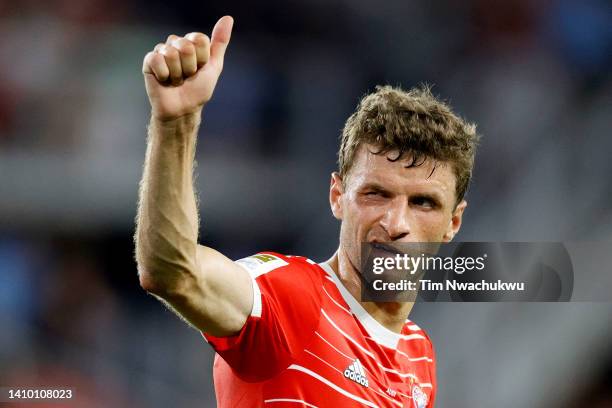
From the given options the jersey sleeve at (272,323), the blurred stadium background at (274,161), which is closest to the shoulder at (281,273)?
the jersey sleeve at (272,323)

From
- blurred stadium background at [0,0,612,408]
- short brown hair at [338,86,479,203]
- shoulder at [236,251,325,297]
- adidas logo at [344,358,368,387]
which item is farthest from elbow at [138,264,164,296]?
blurred stadium background at [0,0,612,408]

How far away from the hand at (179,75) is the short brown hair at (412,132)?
3.71 feet

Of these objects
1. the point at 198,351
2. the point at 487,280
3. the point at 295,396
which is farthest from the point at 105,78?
the point at 295,396

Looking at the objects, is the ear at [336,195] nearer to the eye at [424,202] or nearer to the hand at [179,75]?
the eye at [424,202]

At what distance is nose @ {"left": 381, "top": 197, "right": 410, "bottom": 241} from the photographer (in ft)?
8.89

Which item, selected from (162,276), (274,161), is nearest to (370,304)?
(162,276)

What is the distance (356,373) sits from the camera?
2461 mm

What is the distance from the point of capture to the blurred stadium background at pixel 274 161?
553 centimetres

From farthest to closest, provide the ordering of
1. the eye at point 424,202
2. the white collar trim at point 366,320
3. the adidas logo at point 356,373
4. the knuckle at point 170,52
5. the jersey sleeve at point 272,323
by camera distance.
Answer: the eye at point 424,202 < the white collar trim at point 366,320 < the adidas logo at point 356,373 < the jersey sleeve at point 272,323 < the knuckle at point 170,52

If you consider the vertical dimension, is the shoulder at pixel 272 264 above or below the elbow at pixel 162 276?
above

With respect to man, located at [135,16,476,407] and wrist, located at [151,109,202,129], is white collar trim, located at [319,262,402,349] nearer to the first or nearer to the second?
man, located at [135,16,476,407]

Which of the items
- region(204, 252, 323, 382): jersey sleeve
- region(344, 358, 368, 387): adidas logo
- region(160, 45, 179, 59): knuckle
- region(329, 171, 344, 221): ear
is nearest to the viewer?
region(160, 45, 179, 59): knuckle

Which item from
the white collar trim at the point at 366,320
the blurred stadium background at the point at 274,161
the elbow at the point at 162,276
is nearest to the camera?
the elbow at the point at 162,276

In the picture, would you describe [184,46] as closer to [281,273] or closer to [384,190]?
[281,273]
